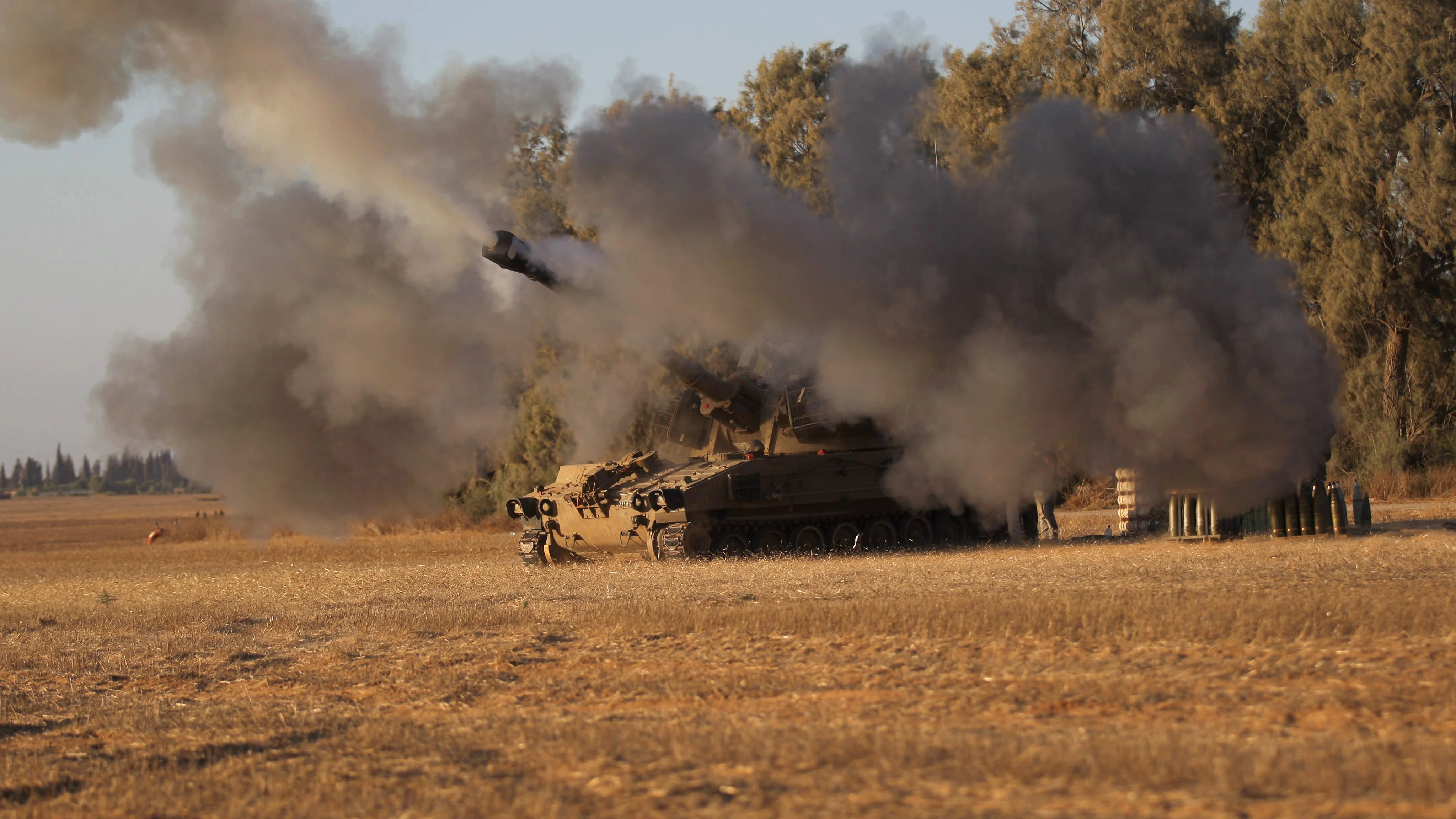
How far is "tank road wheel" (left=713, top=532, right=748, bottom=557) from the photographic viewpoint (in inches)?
867

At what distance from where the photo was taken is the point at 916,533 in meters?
23.5

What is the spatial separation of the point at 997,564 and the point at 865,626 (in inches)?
270

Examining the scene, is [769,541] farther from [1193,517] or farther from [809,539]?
[1193,517]

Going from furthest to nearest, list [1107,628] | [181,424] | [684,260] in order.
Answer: [181,424] → [684,260] → [1107,628]

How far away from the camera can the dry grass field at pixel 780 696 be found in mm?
6363

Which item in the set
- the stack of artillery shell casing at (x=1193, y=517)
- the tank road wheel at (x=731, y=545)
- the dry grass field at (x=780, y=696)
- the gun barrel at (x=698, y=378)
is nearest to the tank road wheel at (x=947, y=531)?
the tank road wheel at (x=731, y=545)

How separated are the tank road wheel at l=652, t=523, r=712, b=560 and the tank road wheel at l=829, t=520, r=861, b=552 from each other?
2174 millimetres

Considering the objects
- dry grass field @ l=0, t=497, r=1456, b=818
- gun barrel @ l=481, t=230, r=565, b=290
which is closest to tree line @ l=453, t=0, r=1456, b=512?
gun barrel @ l=481, t=230, r=565, b=290

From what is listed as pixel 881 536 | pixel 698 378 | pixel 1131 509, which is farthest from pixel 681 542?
pixel 1131 509

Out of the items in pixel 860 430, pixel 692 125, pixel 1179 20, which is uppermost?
pixel 1179 20

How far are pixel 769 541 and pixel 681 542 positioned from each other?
193 centimetres

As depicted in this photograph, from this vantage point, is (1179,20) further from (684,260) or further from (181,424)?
(181,424)

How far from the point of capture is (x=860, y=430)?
2286cm

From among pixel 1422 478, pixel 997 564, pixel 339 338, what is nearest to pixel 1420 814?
A: pixel 997 564
